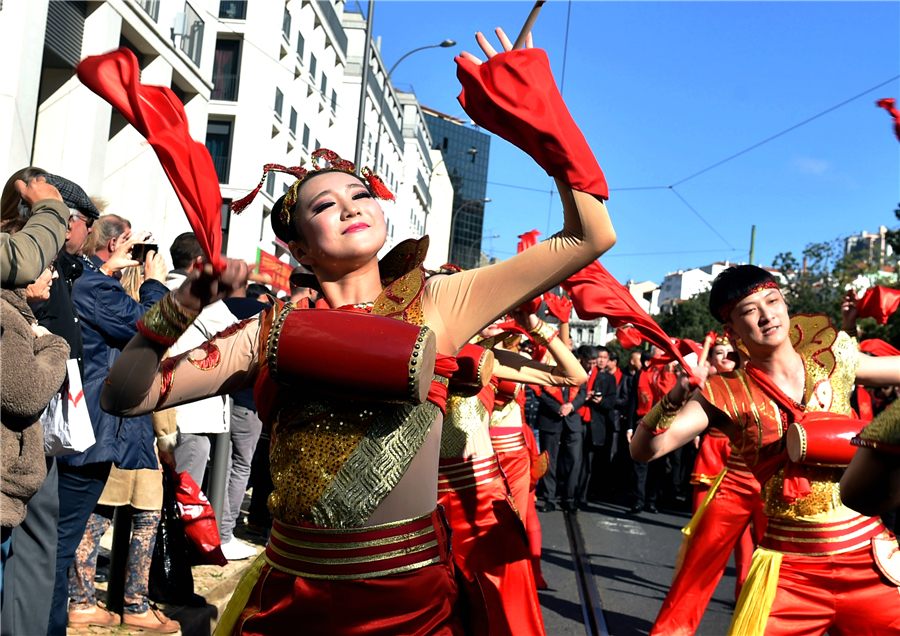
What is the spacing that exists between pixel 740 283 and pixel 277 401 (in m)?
2.22

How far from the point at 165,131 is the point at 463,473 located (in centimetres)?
271

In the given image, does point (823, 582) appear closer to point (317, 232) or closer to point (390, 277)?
point (390, 277)

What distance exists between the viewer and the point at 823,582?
10.6 feet

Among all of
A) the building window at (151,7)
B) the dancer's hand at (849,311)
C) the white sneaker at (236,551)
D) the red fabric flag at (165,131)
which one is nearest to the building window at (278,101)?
the building window at (151,7)

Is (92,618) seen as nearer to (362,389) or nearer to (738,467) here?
(362,389)

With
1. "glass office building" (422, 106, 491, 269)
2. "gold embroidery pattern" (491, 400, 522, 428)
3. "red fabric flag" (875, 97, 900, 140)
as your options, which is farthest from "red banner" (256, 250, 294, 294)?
"glass office building" (422, 106, 491, 269)

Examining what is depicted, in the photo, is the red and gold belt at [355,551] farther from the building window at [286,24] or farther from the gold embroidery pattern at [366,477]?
the building window at [286,24]

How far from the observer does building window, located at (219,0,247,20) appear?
27109 mm

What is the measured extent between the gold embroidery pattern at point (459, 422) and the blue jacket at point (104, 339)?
1550 millimetres

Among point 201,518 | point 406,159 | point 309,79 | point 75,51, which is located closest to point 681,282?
point 406,159

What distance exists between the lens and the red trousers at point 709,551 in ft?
15.1

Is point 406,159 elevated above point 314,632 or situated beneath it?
elevated above

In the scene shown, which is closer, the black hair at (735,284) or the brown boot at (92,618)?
the black hair at (735,284)

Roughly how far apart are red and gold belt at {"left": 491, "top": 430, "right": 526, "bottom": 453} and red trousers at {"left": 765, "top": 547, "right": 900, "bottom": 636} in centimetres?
293
